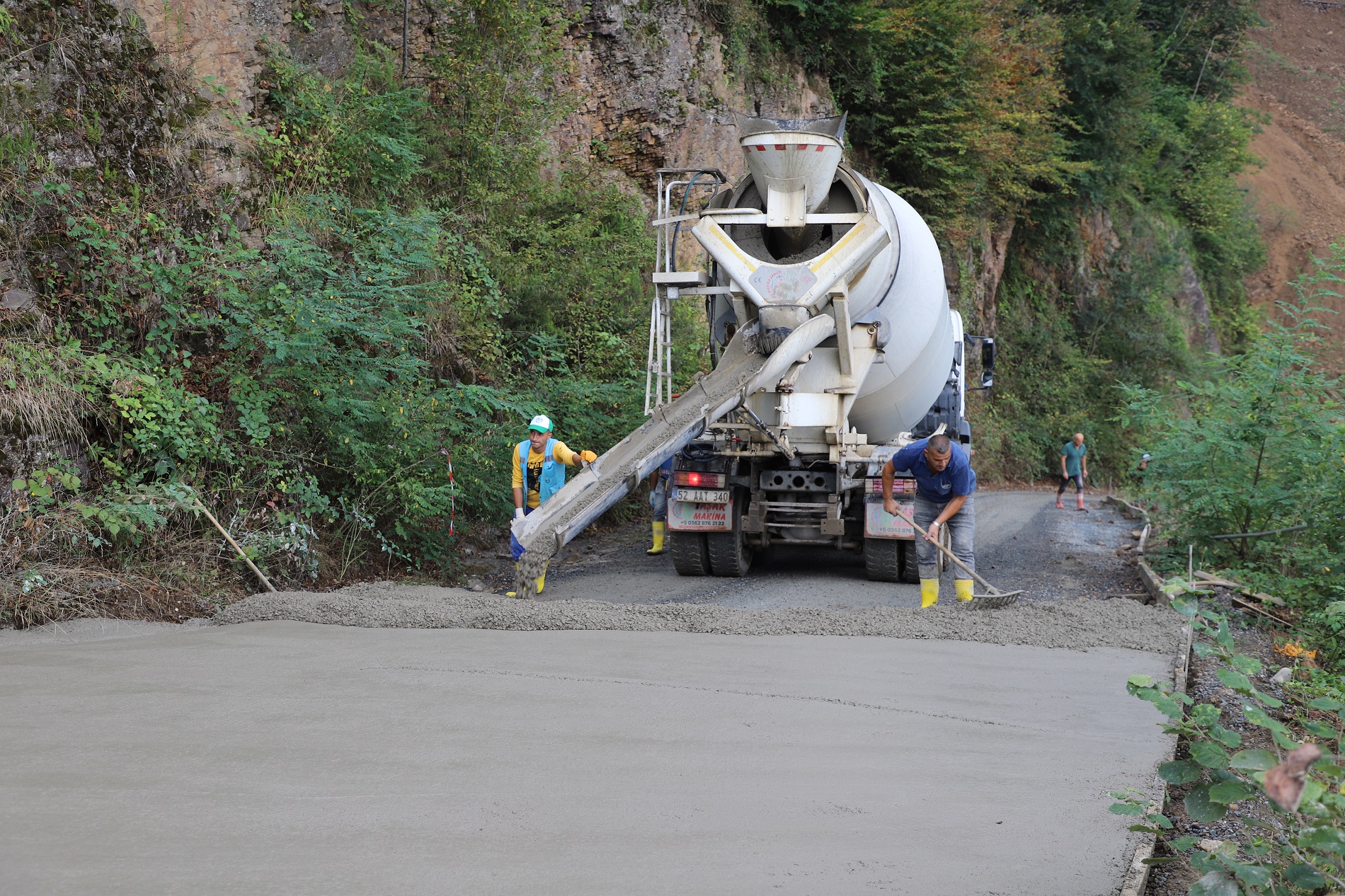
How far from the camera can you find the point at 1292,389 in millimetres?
9586

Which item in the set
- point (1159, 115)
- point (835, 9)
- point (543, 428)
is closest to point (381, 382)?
point (543, 428)

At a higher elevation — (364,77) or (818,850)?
→ (364,77)

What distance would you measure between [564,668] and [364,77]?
933cm

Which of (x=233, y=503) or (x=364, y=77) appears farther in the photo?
(x=364, y=77)

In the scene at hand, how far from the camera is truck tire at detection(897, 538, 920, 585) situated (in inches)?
394

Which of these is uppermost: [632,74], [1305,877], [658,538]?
[632,74]

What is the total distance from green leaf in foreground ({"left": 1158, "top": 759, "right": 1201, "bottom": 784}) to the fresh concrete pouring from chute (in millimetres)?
5323

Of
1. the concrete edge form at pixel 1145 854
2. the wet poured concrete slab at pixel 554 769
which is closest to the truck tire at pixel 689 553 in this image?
the wet poured concrete slab at pixel 554 769

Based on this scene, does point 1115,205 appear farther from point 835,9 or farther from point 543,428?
point 543,428

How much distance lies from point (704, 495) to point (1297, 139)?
56.2m

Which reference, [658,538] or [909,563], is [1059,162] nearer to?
[658,538]

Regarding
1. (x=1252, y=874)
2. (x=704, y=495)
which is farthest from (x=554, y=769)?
(x=704, y=495)

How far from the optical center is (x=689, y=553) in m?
10.3

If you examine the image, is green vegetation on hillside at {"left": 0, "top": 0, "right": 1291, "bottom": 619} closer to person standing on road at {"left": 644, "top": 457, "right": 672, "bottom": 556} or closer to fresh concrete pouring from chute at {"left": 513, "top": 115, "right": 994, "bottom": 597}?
person standing on road at {"left": 644, "top": 457, "right": 672, "bottom": 556}
